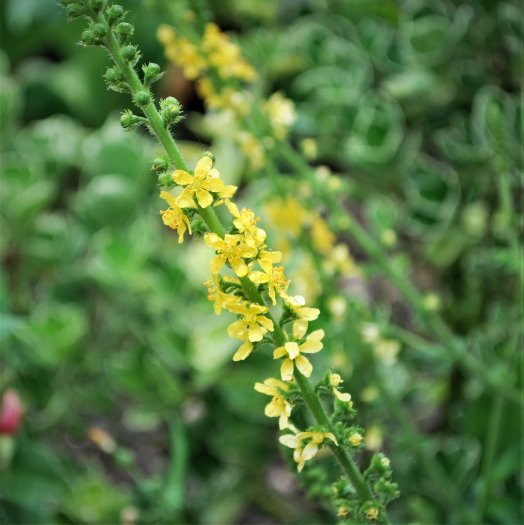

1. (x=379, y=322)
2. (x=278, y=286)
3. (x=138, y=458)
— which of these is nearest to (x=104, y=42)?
(x=278, y=286)

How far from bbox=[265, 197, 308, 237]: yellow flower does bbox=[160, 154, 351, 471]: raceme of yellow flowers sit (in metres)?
0.46

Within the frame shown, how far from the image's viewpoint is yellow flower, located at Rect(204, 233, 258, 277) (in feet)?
2.18

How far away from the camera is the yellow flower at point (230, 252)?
664 millimetres

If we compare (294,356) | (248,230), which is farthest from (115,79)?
(294,356)

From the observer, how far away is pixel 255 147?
45.8 inches

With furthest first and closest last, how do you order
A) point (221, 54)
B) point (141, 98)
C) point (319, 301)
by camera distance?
point (319, 301) < point (221, 54) < point (141, 98)

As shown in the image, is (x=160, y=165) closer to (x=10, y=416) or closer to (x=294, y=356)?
(x=294, y=356)

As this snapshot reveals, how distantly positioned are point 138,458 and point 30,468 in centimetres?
49

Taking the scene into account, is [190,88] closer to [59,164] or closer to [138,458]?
[59,164]

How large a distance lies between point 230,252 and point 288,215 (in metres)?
0.52

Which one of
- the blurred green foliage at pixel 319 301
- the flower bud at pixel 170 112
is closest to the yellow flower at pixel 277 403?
the flower bud at pixel 170 112

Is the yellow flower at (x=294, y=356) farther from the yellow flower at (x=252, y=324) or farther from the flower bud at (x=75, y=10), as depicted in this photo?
the flower bud at (x=75, y=10)

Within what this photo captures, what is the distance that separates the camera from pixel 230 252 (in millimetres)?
669

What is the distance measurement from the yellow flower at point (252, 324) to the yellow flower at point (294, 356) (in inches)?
0.8
